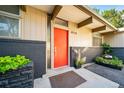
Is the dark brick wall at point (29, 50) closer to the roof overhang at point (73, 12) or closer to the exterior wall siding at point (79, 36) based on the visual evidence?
the roof overhang at point (73, 12)

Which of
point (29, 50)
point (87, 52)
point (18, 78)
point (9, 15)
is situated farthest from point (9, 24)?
point (87, 52)

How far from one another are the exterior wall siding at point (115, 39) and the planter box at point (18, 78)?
23.9 ft

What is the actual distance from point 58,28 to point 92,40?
3447mm

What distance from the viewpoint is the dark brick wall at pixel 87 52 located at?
5.73m

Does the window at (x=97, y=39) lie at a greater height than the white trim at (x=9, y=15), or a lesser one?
lesser

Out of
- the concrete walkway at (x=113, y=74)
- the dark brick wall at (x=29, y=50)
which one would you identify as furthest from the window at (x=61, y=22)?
the concrete walkway at (x=113, y=74)

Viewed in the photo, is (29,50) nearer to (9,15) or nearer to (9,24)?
(9,24)

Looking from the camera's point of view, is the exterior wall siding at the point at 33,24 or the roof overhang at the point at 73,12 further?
the roof overhang at the point at 73,12

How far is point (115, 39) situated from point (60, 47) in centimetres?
488

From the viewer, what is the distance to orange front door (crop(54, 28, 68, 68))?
522cm

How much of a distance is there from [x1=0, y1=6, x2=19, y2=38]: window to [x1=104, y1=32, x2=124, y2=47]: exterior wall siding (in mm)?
6985
